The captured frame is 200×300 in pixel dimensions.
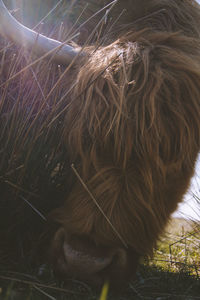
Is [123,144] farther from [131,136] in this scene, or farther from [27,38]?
[27,38]

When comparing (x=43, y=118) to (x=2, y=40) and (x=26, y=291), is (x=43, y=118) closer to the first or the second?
(x=2, y=40)

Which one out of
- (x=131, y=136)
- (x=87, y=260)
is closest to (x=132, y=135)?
(x=131, y=136)

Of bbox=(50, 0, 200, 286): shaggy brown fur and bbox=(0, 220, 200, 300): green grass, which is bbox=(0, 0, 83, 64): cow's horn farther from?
bbox=(0, 220, 200, 300): green grass

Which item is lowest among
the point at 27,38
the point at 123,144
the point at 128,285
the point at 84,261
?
the point at 128,285

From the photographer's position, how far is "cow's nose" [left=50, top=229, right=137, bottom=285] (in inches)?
84.6

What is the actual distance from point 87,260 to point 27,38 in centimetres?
134

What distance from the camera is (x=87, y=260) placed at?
7.01 ft

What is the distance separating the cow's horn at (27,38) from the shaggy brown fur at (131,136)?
15 cm

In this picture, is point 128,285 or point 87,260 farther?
point 128,285

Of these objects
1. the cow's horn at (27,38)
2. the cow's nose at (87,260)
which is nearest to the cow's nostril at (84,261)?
the cow's nose at (87,260)

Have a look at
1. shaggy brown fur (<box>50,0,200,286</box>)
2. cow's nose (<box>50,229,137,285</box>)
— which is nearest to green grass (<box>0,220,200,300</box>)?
cow's nose (<box>50,229,137,285</box>)

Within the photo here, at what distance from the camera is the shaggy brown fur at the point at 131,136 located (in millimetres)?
2439

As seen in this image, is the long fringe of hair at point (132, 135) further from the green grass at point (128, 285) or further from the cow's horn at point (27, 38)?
the green grass at point (128, 285)

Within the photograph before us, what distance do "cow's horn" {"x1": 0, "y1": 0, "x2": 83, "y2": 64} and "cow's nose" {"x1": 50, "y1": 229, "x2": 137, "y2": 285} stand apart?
1.07 meters
